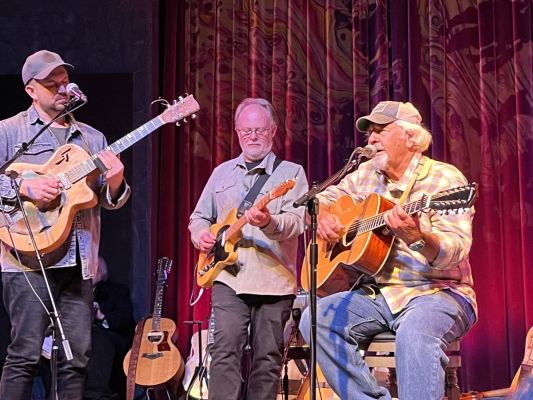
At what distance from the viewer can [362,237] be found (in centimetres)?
378

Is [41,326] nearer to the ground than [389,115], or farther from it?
nearer to the ground

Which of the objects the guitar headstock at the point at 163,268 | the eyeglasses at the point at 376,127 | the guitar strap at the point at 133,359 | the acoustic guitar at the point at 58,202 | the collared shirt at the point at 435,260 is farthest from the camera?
the guitar headstock at the point at 163,268

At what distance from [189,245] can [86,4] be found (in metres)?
2.27

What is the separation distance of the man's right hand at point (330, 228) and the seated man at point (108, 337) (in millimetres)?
2556

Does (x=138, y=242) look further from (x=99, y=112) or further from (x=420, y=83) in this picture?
(x=420, y=83)

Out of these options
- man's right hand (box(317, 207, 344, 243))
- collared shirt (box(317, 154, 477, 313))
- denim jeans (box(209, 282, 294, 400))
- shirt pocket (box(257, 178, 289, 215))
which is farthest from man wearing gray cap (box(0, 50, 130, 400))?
collared shirt (box(317, 154, 477, 313))

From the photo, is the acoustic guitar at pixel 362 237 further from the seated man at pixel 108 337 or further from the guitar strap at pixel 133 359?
the seated man at pixel 108 337

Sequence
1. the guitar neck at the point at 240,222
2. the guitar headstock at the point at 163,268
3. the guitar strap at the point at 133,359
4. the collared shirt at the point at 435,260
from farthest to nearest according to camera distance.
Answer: the guitar headstock at the point at 163,268 → the guitar strap at the point at 133,359 → the guitar neck at the point at 240,222 → the collared shirt at the point at 435,260

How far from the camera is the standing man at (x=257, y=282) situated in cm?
424

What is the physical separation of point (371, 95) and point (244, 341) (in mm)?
2522

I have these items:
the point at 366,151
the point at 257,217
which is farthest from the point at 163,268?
the point at 366,151

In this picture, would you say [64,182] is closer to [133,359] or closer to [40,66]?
[40,66]

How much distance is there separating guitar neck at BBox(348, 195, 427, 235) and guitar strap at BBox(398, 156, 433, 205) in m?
0.16

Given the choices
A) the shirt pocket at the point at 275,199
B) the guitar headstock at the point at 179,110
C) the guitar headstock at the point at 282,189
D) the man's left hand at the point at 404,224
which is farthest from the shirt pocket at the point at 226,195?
the man's left hand at the point at 404,224
